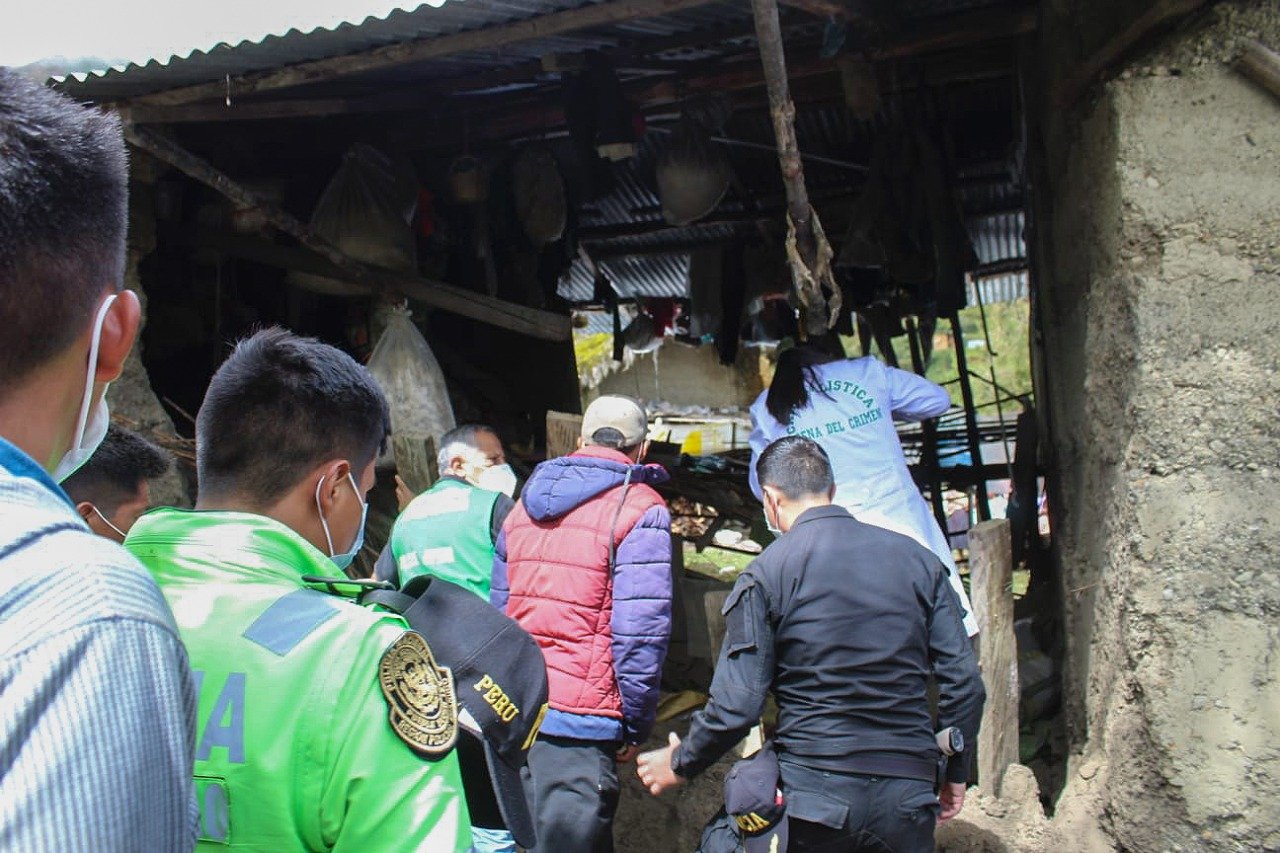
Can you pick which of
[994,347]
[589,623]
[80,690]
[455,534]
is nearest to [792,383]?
[589,623]

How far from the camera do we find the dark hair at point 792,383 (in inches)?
163

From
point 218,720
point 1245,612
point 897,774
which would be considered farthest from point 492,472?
point 218,720

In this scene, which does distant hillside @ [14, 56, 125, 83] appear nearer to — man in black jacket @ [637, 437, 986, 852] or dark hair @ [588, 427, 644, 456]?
dark hair @ [588, 427, 644, 456]

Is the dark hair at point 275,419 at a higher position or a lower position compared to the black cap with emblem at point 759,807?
higher

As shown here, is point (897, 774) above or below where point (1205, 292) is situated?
below

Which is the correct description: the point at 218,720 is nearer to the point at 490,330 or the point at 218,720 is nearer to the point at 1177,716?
the point at 1177,716

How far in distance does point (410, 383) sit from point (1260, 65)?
146 inches

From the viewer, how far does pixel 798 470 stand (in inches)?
126

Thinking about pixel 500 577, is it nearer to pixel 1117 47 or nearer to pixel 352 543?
pixel 352 543

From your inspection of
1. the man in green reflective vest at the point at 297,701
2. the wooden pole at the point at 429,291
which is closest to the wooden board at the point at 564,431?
the wooden pole at the point at 429,291

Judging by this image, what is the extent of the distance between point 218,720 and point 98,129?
2.34ft

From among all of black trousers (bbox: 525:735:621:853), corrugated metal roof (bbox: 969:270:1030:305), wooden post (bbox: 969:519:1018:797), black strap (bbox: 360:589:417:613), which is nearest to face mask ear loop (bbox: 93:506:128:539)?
black strap (bbox: 360:589:417:613)

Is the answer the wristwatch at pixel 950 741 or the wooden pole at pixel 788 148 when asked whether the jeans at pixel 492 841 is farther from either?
the wooden pole at pixel 788 148

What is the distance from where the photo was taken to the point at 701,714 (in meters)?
3.09
